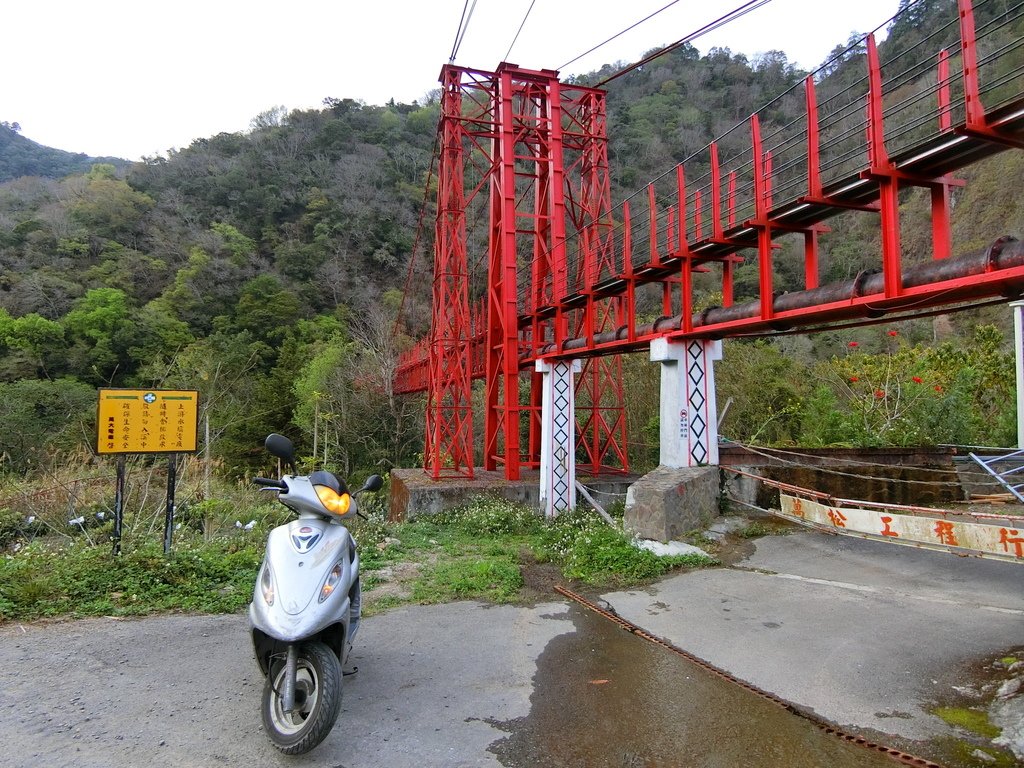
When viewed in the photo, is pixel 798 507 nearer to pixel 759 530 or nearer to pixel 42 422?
pixel 759 530

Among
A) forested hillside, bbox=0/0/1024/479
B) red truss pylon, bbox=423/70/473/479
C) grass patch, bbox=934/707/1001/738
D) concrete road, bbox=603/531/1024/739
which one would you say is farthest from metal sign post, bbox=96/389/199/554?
forested hillside, bbox=0/0/1024/479

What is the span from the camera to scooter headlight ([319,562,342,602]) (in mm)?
2914

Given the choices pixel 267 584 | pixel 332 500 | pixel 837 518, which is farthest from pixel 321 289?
pixel 267 584

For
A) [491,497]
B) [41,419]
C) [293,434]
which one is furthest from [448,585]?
[293,434]

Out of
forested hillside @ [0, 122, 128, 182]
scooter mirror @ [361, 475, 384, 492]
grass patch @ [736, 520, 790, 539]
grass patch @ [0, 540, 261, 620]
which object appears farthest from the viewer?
forested hillside @ [0, 122, 128, 182]

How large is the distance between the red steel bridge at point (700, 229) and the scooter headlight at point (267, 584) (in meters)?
4.48

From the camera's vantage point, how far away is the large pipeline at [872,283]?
404 cm

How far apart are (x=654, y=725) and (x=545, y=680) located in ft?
2.44

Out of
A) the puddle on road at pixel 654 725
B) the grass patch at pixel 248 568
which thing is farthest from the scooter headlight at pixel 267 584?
the grass patch at pixel 248 568

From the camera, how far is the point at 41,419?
19.6m

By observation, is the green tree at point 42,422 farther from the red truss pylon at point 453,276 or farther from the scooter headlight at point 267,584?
the scooter headlight at point 267,584

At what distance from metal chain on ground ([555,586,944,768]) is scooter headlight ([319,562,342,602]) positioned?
2234 millimetres

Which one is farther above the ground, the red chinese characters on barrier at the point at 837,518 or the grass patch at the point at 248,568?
the red chinese characters on barrier at the point at 837,518

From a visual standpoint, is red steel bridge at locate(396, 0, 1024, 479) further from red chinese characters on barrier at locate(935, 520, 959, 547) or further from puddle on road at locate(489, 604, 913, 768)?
puddle on road at locate(489, 604, 913, 768)
